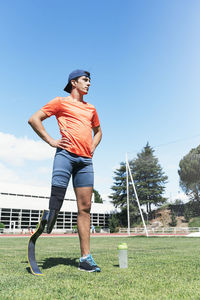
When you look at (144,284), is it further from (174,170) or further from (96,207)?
(96,207)

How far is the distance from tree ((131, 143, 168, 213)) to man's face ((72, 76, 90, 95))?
2985cm

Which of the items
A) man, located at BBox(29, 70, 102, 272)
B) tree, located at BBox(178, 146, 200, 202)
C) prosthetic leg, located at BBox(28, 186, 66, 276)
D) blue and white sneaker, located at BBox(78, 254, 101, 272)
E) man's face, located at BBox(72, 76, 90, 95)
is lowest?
blue and white sneaker, located at BBox(78, 254, 101, 272)

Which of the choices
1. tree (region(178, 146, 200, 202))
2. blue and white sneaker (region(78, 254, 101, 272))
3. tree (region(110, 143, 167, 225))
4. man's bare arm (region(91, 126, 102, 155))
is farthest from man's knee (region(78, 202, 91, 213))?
tree (region(178, 146, 200, 202))

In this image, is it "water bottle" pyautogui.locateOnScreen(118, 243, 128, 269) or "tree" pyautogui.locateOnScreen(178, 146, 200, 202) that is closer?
"water bottle" pyautogui.locateOnScreen(118, 243, 128, 269)

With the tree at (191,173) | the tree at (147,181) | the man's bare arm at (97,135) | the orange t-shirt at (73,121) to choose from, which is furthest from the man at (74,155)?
the tree at (191,173)

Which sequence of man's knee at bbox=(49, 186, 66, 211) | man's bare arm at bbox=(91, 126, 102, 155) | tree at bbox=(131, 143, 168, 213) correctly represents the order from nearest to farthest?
man's knee at bbox=(49, 186, 66, 211) < man's bare arm at bbox=(91, 126, 102, 155) < tree at bbox=(131, 143, 168, 213)

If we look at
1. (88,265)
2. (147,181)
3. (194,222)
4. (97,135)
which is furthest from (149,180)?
(88,265)

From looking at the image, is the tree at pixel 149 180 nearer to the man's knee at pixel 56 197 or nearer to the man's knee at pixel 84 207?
the man's knee at pixel 84 207

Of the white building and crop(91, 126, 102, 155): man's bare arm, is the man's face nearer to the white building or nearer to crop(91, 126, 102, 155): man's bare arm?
crop(91, 126, 102, 155): man's bare arm

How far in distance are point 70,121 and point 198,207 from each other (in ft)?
104

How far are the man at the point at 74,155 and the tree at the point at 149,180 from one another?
30.0 meters

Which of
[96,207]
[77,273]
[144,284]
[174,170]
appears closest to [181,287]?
[144,284]

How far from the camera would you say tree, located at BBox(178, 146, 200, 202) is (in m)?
32.6

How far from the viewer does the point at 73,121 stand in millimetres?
3139
